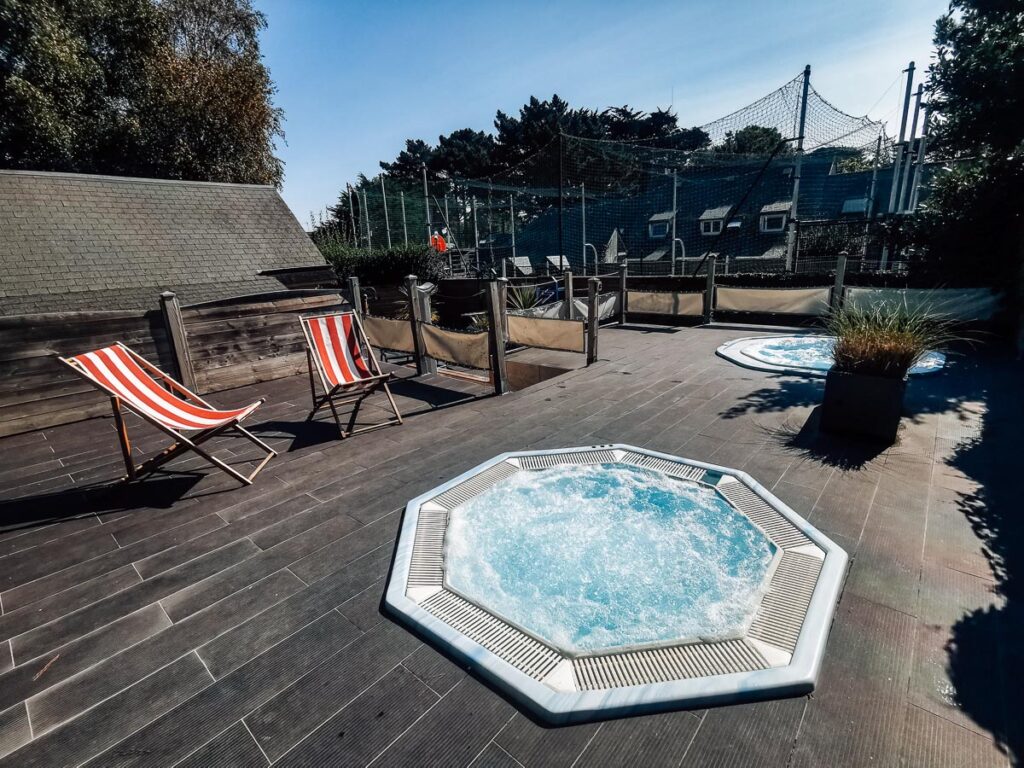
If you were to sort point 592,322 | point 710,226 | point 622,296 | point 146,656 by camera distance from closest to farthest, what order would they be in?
point 146,656, point 592,322, point 622,296, point 710,226

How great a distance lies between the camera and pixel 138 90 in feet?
52.1

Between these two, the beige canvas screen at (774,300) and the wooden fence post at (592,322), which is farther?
the beige canvas screen at (774,300)

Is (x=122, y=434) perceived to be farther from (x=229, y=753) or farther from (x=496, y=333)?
(x=496, y=333)

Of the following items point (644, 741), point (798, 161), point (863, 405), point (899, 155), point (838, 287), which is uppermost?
point (798, 161)

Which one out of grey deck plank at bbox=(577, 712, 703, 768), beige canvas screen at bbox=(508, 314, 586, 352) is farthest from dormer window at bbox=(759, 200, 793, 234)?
grey deck plank at bbox=(577, 712, 703, 768)

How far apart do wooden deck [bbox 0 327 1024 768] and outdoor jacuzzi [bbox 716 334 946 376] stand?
172 cm

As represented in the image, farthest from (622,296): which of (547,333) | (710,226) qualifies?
(710,226)

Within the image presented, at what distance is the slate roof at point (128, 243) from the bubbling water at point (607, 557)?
7.43 metres

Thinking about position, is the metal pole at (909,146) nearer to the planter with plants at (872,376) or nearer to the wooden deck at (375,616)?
the wooden deck at (375,616)

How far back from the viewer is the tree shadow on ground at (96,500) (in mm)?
3225

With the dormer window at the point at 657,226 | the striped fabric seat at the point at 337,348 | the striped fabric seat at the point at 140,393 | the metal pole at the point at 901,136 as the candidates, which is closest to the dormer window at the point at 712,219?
the dormer window at the point at 657,226

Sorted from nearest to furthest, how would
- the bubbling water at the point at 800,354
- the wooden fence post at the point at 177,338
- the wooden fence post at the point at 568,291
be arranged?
the wooden fence post at the point at 177,338 → the bubbling water at the point at 800,354 → the wooden fence post at the point at 568,291

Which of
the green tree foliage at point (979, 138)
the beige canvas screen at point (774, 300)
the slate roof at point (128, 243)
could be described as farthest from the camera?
the beige canvas screen at point (774, 300)

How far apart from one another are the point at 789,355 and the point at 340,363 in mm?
6691
